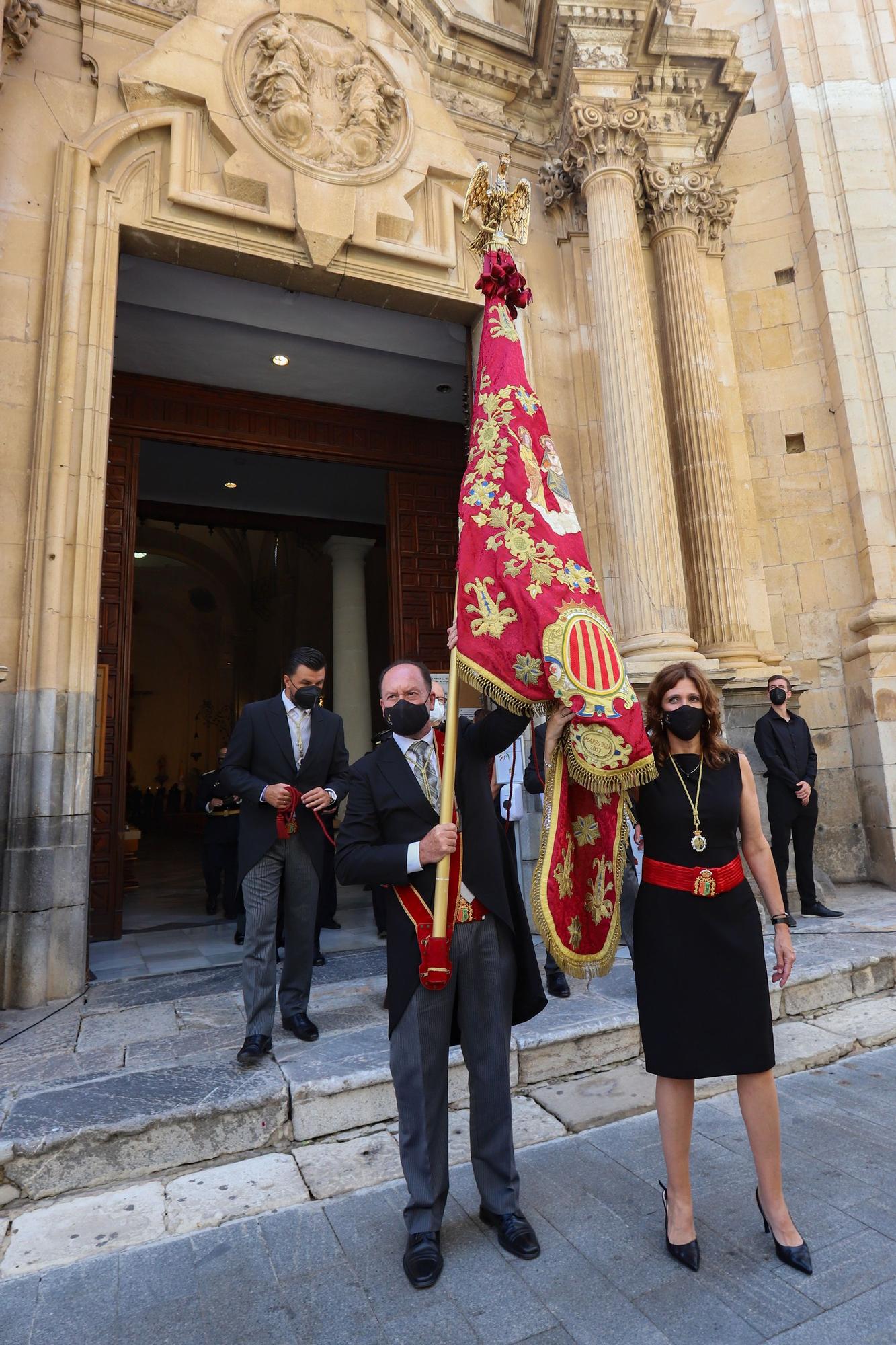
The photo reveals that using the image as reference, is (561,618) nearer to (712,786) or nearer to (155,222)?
(712,786)

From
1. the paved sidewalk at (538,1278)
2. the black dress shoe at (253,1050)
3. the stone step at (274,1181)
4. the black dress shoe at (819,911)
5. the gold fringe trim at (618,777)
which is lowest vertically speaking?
the paved sidewalk at (538,1278)

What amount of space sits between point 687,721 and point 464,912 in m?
0.97

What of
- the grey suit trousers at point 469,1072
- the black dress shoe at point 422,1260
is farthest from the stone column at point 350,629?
the black dress shoe at point 422,1260

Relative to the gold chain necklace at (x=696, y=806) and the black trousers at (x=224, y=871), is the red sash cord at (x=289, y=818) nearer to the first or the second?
the gold chain necklace at (x=696, y=806)

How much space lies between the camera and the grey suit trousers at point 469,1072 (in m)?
2.32

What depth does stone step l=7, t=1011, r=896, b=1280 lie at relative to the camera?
2.51 metres

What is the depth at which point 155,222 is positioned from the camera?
19.8ft

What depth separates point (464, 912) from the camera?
2430mm

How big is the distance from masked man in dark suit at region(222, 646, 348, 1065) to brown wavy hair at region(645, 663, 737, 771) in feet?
6.22

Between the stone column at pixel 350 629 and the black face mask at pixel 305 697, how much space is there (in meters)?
8.67

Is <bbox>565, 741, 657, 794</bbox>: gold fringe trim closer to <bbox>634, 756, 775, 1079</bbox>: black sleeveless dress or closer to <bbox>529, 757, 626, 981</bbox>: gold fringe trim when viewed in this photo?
<bbox>529, 757, 626, 981</bbox>: gold fringe trim

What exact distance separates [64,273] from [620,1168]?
21.6ft

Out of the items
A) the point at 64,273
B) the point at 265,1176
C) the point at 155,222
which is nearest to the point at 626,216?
the point at 155,222

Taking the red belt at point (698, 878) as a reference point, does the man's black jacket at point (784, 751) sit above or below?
above
